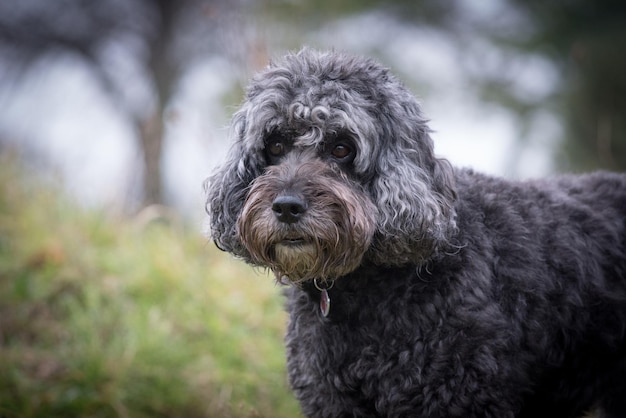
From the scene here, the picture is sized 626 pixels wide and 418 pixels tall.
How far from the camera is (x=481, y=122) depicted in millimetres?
11203

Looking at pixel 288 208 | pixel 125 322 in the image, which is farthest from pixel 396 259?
pixel 125 322

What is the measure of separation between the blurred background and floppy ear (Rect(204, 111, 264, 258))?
0.24 m

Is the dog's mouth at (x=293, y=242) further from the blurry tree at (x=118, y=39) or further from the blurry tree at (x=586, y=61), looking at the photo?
the blurry tree at (x=118, y=39)

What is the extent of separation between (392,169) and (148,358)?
2891 mm

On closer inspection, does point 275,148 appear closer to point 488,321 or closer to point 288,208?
point 288,208

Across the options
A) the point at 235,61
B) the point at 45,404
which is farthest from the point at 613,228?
the point at 235,61

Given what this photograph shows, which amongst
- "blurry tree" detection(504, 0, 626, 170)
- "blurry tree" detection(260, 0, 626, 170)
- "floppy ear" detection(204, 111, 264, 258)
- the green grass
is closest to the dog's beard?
"floppy ear" detection(204, 111, 264, 258)

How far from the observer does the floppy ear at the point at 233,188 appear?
12.0ft

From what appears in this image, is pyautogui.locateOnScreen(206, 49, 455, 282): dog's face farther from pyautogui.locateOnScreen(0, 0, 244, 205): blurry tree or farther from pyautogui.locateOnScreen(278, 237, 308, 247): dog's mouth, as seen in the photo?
pyautogui.locateOnScreen(0, 0, 244, 205): blurry tree

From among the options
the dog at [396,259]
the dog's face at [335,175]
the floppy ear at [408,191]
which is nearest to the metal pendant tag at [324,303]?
the dog at [396,259]

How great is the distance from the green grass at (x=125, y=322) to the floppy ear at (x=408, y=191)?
1.65 m

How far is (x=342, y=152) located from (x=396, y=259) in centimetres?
61

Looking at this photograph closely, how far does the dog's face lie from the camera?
3.30m

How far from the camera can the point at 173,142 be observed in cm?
897
